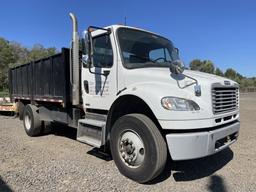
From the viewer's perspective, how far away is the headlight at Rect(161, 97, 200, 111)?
3.78 m

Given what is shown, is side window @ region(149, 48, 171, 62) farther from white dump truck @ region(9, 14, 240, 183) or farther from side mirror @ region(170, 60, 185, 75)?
side mirror @ region(170, 60, 185, 75)

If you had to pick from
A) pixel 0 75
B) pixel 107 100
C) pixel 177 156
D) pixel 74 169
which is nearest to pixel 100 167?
pixel 74 169

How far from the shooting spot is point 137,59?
4930mm

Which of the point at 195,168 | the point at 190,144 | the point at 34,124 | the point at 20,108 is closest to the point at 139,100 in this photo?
the point at 190,144

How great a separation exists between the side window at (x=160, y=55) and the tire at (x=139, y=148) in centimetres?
154

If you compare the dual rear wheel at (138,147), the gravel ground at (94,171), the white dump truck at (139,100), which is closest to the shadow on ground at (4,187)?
the gravel ground at (94,171)

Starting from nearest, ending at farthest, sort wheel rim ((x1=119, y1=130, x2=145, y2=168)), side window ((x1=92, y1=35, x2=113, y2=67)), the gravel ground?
1. the gravel ground
2. wheel rim ((x1=119, y1=130, x2=145, y2=168))
3. side window ((x1=92, y1=35, x2=113, y2=67))

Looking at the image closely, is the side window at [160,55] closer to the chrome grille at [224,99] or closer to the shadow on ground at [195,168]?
the chrome grille at [224,99]

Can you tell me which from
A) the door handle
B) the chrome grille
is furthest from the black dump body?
the chrome grille

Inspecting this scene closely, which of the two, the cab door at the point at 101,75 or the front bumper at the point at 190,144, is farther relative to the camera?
the cab door at the point at 101,75

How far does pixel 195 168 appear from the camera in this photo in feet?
16.1

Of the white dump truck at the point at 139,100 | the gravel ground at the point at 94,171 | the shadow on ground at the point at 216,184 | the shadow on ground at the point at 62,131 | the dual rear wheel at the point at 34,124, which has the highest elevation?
the white dump truck at the point at 139,100

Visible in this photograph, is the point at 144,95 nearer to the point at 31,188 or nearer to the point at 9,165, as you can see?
the point at 31,188

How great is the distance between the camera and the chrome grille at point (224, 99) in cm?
405
